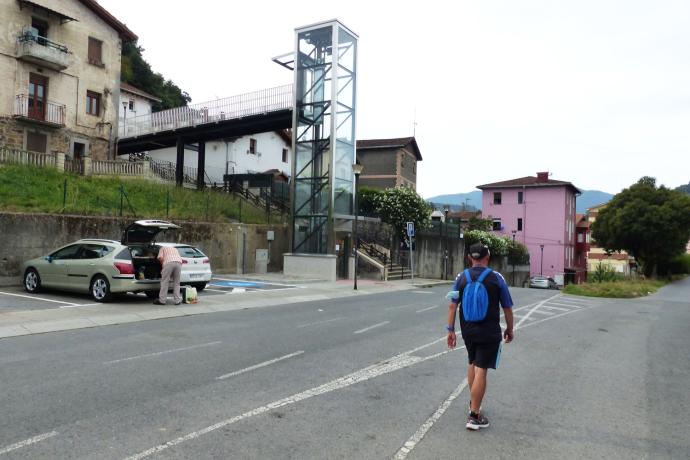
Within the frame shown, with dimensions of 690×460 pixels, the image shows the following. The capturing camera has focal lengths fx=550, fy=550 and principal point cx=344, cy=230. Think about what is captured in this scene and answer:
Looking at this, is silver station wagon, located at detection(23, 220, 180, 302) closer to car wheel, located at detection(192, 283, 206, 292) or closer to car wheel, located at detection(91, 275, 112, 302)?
car wheel, located at detection(91, 275, 112, 302)

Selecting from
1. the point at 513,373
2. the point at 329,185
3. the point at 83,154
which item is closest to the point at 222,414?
the point at 513,373

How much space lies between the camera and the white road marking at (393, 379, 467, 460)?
4438 mm

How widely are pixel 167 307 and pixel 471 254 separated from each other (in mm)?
9765

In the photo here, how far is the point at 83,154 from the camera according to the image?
3253cm

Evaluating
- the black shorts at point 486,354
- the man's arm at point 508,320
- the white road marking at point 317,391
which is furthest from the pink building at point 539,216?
the black shorts at point 486,354

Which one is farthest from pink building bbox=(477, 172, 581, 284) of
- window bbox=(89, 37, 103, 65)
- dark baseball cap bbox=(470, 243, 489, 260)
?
dark baseball cap bbox=(470, 243, 489, 260)

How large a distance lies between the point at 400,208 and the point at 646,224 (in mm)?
22825

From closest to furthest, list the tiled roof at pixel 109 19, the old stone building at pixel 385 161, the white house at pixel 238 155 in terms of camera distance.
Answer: the tiled roof at pixel 109 19
the white house at pixel 238 155
the old stone building at pixel 385 161

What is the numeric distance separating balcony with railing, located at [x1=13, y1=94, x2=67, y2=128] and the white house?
1042 centimetres

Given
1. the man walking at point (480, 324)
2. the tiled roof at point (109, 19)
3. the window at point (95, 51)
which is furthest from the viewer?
the window at point (95, 51)

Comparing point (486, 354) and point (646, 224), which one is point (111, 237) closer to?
point (486, 354)

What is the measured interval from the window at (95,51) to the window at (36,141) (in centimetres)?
551

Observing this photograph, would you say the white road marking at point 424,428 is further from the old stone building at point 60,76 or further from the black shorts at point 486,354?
the old stone building at point 60,76

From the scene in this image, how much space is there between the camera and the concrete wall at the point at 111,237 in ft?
54.7
